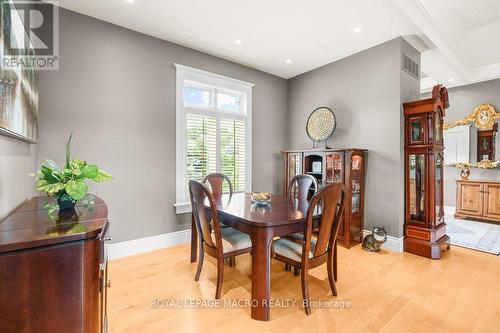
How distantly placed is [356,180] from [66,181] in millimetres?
3366

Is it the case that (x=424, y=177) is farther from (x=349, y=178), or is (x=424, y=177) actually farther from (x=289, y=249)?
(x=289, y=249)

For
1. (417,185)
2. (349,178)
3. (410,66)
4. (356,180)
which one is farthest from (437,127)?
(349,178)

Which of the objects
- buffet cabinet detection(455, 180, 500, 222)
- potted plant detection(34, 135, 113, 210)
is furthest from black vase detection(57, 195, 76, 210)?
buffet cabinet detection(455, 180, 500, 222)

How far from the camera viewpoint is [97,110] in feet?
9.25

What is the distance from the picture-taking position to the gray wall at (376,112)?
322 centimetres

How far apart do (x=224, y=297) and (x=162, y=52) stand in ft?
10.3

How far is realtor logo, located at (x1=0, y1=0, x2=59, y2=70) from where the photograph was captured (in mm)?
1326

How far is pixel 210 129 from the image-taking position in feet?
12.2

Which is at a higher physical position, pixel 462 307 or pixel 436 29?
pixel 436 29

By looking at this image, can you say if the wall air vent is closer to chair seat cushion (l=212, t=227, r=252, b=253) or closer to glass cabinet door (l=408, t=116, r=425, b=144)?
glass cabinet door (l=408, t=116, r=425, b=144)

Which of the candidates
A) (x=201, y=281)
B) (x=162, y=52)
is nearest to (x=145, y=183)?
(x=201, y=281)

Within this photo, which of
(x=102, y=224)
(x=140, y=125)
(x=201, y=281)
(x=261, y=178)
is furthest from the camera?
(x=261, y=178)

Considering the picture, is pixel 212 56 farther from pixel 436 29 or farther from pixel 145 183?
pixel 436 29

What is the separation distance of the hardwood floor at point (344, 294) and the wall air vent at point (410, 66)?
99.8 inches
